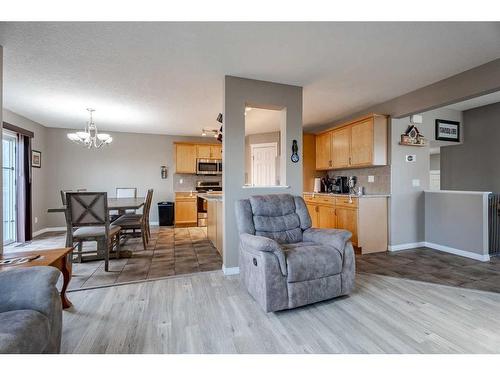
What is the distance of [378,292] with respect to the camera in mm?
2365

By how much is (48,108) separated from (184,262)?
12.2ft

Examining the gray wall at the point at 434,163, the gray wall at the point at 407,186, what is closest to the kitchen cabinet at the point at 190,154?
the gray wall at the point at 407,186

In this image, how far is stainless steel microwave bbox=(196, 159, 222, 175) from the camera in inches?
258

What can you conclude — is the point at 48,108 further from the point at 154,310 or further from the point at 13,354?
the point at 13,354

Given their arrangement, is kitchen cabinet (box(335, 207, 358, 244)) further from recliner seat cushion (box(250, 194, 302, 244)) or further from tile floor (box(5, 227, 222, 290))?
tile floor (box(5, 227, 222, 290))

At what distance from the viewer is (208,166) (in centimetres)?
662

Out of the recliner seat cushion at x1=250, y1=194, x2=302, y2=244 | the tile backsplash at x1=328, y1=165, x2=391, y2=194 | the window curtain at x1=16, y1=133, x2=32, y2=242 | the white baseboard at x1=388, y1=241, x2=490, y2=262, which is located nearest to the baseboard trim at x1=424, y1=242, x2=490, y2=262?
the white baseboard at x1=388, y1=241, x2=490, y2=262

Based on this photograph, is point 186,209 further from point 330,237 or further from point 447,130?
point 447,130

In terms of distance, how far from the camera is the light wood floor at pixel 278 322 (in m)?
1.58

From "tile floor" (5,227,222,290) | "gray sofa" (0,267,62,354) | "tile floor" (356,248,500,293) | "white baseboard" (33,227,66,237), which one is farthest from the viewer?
"white baseboard" (33,227,66,237)

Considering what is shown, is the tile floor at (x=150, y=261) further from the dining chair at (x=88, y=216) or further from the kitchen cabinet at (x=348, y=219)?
the kitchen cabinet at (x=348, y=219)

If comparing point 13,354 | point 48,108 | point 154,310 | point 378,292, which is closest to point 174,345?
point 154,310

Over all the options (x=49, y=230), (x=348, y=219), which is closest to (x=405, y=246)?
(x=348, y=219)

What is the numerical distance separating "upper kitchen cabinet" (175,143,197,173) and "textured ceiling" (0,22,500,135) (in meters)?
2.43
